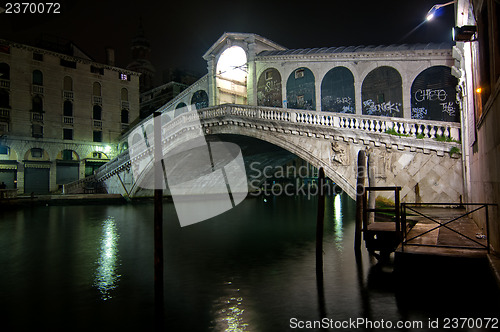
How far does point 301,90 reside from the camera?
19.2 metres

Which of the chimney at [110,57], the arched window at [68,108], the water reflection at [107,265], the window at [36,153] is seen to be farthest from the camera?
the chimney at [110,57]

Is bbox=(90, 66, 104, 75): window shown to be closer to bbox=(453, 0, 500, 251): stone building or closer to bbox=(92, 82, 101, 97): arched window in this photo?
bbox=(92, 82, 101, 97): arched window

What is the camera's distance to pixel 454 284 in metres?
6.03

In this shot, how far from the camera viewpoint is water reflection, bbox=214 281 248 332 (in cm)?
547

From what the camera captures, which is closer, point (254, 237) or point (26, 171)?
point (254, 237)

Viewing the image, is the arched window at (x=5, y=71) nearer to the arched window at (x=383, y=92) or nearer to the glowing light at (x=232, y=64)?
the glowing light at (x=232, y=64)

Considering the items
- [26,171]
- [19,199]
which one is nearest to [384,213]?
[19,199]

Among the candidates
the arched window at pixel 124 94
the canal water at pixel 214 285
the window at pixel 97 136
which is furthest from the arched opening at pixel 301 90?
the arched window at pixel 124 94

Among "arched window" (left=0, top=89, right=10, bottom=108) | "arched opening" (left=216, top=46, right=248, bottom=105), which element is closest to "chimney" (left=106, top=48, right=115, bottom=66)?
"arched window" (left=0, top=89, right=10, bottom=108)

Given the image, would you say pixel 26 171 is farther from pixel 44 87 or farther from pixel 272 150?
pixel 272 150

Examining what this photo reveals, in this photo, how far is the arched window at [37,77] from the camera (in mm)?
28888

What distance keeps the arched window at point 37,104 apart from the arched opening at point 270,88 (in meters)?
18.5

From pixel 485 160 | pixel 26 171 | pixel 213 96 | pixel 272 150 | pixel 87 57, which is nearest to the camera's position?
pixel 485 160

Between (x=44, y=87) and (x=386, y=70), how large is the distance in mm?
25560
